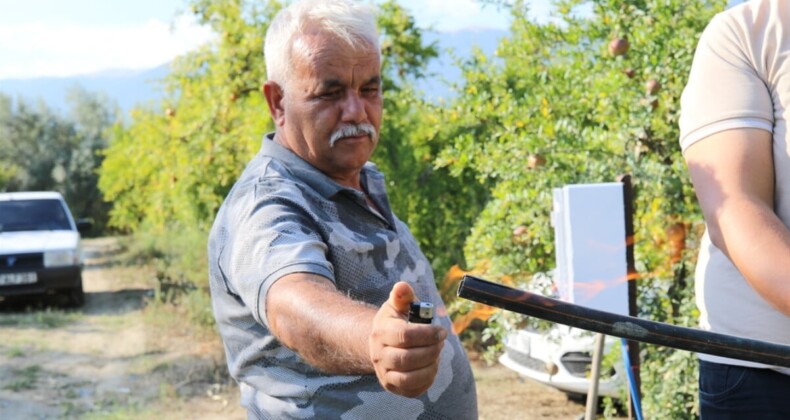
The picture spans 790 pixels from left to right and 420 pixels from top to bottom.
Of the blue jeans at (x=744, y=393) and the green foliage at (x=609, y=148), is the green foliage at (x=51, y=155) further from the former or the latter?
the blue jeans at (x=744, y=393)

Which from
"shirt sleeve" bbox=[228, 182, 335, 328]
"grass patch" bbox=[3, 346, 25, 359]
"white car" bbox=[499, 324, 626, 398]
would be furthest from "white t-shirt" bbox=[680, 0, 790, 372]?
"grass patch" bbox=[3, 346, 25, 359]

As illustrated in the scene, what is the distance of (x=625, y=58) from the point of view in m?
4.73

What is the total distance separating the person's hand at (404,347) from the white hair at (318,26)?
1079 millimetres

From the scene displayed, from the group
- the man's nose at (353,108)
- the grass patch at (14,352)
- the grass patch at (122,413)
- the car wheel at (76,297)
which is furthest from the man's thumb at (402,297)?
the car wheel at (76,297)

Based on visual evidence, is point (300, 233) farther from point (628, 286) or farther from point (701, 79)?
point (628, 286)

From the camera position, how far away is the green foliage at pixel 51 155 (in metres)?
33.0

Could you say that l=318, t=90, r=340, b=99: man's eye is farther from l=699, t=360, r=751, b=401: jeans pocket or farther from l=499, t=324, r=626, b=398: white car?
l=499, t=324, r=626, b=398: white car

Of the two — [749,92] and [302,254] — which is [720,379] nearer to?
[749,92]

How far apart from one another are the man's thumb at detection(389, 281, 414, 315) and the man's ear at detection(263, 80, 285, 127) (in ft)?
3.92

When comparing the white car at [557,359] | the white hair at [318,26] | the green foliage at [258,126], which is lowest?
the white car at [557,359]

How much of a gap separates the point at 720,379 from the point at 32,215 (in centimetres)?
1291

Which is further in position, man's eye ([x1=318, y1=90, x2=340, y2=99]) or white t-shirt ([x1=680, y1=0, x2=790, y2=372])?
man's eye ([x1=318, y1=90, x2=340, y2=99])

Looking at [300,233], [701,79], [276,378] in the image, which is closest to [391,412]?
[276,378]

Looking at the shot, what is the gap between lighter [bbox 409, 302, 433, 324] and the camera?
117 centimetres
